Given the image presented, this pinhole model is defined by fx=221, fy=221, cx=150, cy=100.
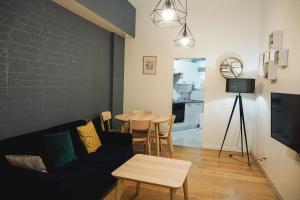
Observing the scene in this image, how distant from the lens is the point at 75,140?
3.10 meters

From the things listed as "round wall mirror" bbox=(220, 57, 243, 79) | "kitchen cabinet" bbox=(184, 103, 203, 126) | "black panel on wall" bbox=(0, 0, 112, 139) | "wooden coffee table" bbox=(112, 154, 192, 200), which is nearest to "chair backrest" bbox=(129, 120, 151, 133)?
"black panel on wall" bbox=(0, 0, 112, 139)

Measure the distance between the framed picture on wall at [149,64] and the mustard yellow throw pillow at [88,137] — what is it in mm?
2360

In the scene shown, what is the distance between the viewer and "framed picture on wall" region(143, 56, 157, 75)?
17.0 feet

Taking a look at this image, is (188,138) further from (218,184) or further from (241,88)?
(218,184)

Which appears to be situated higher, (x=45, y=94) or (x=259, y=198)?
(x=45, y=94)

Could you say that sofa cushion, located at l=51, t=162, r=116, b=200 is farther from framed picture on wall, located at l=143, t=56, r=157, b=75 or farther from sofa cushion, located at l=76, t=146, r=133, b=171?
framed picture on wall, located at l=143, t=56, r=157, b=75

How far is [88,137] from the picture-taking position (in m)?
3.20

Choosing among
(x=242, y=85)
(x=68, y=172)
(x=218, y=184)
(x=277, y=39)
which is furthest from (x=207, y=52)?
(x=68, y=172)

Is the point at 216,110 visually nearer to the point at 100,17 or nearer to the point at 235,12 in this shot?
the point at 235,12

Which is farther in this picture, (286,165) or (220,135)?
(220,135)

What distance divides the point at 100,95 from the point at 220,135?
2.75 meters

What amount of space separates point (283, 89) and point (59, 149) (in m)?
2.87

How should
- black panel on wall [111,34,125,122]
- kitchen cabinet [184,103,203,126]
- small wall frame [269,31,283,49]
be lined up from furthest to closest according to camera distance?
1. kitchen cabinet [184,103,203,126]
2. black panel on wall [111,34,125,122]
3. small wall frame [269,31,283,49]

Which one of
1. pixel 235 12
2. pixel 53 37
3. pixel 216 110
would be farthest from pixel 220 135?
pixel 53 37
